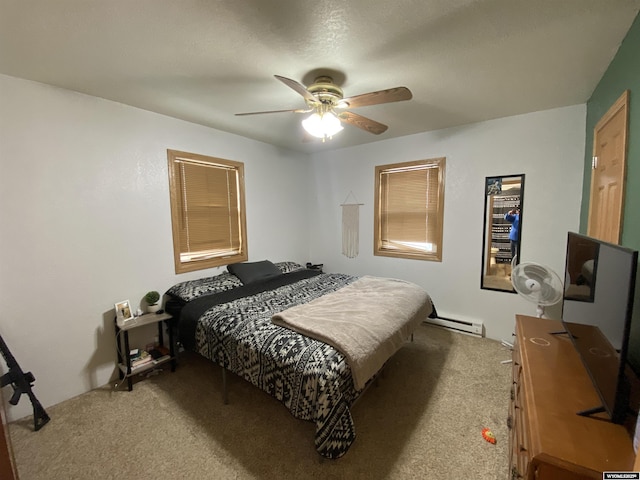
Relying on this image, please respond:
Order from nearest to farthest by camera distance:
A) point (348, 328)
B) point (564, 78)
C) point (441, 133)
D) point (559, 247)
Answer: point (348, 328) → point (564, 78) → point (559, 247) → point (441, 133)

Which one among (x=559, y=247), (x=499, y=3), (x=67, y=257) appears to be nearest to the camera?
(x=499, y=3)

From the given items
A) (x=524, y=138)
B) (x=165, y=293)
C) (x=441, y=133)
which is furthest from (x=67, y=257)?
(x=524, y=138)

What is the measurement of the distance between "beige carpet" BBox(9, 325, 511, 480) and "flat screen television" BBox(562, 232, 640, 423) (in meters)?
0.86

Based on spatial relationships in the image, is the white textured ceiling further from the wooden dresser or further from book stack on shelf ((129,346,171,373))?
book stack on shelf ((129,346,171,373))

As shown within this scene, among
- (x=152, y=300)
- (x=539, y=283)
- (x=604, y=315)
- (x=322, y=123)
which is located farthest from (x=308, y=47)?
(x=539, y=283)

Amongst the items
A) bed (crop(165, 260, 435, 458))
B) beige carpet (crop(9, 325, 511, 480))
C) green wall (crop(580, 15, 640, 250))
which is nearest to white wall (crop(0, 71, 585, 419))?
beige carpet (crop(9, 325, 511, 480))

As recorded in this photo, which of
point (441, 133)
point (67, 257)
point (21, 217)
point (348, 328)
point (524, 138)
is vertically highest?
point (441, 133)

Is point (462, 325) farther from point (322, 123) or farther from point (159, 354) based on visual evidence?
point (159, 354)

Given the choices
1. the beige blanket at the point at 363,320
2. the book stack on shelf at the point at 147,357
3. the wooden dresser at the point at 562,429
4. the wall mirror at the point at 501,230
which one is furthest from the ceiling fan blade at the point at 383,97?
the book stack on shelf at the point at 147,357

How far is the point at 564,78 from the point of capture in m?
1.99

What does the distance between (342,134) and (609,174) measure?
2.47m

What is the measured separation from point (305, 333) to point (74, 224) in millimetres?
2084

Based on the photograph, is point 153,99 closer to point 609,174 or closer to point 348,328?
point 348,328

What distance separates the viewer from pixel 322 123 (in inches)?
77.1
